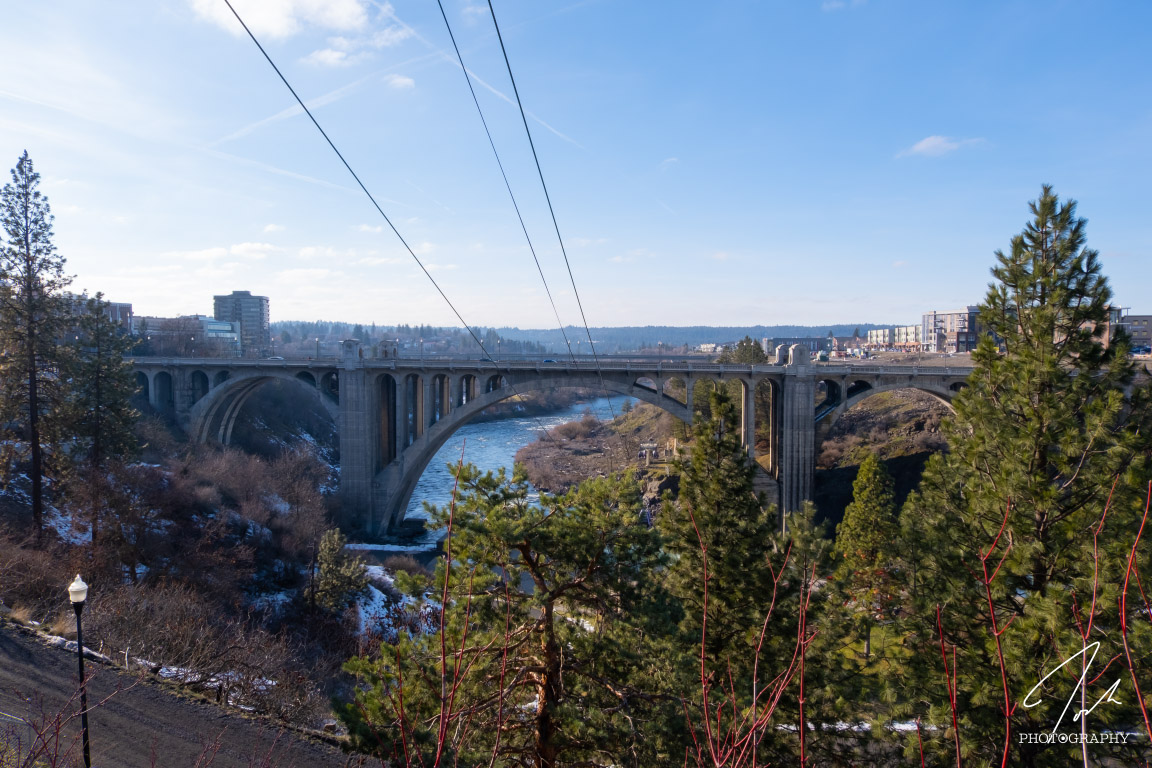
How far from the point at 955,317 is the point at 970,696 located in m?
Answer: 96.5

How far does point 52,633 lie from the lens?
8.20 m

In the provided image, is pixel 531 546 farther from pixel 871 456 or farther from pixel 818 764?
pixel 871 456

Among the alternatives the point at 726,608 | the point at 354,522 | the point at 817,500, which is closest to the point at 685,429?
the point at 817,500

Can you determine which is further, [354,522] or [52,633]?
[354,522]

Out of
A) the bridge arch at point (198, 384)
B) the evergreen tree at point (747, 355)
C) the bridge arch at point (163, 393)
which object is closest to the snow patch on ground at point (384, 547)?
the bridge arch at point (198, 384)

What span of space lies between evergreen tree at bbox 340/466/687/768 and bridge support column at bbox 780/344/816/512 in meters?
15.9

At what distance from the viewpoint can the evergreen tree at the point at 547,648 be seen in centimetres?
490

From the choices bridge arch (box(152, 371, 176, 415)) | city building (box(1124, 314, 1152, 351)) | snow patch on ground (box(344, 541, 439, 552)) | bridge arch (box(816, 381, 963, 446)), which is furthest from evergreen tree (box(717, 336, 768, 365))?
bridge arch (box(152, 371, 176, 415))

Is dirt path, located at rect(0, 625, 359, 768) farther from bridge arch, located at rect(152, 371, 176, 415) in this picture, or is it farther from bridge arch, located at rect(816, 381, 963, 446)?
bridge arch, located at rect(152, 371, 176, 415)

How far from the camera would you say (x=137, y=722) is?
22.1 ft

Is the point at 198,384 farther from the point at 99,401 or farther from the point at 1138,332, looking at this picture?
the point at 1138,332

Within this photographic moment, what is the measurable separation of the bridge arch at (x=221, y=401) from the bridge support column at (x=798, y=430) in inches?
677

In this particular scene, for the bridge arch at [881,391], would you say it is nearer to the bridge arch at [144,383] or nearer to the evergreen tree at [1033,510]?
the evergreen tree at [1033,510]

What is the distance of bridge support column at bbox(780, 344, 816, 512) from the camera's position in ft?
67.0
